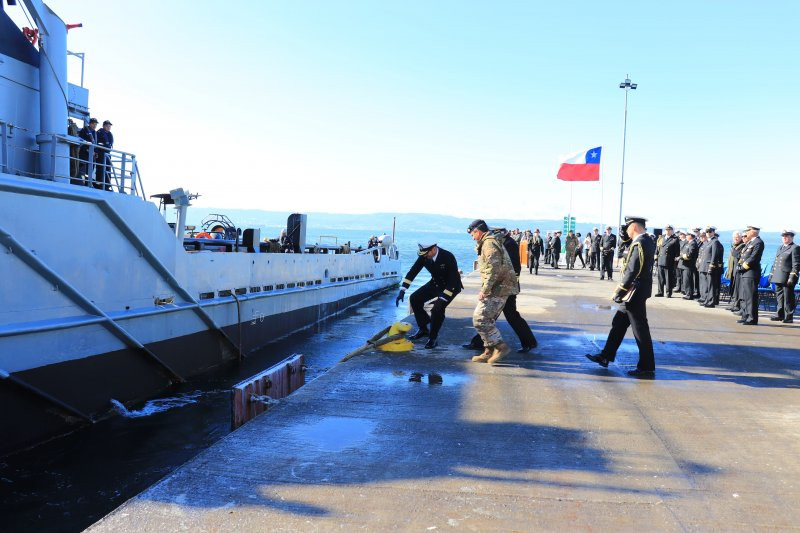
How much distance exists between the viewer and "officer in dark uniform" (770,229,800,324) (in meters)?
10.9

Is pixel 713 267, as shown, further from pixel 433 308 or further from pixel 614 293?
pixel 433 308

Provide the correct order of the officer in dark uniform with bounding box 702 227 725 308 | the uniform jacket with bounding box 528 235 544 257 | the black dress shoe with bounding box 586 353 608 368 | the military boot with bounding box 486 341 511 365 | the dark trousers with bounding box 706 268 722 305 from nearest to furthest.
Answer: the black dress shoe with bounding box 586 353 608 368, the military boot with bounding box 486 341 511 365, the officer in dark uniform with bounding box 702 227 725 308, the dark trousers with bounding box 706 268 722 305, the uniform jacket with bounding box 528 235 544 257

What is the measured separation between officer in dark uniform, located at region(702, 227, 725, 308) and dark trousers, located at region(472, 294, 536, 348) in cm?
747

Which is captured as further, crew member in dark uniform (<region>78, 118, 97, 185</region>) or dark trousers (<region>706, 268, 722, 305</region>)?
dark trousers (<region>706, 268, 722, 305</region>)

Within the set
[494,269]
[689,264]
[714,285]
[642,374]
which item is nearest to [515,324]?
[494,269]

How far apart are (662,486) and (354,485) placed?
1.90 m

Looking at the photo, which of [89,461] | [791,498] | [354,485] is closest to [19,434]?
[89,461]

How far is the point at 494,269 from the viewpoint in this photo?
21.9 ft

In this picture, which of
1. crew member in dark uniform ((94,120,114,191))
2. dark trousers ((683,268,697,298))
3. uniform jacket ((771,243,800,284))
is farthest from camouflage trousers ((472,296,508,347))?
dark trousers ((683,268,697,298))

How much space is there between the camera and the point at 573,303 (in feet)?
45.9

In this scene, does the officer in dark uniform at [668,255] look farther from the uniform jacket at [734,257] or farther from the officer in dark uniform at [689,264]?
the uniform jacket at [734,257]

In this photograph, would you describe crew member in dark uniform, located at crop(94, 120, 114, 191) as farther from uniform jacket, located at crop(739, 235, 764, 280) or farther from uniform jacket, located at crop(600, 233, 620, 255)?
uniform jacket, located at crop(600, 233, 620, 255)

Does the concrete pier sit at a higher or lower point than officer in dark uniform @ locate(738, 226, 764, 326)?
lower

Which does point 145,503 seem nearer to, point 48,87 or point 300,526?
point 300,526
